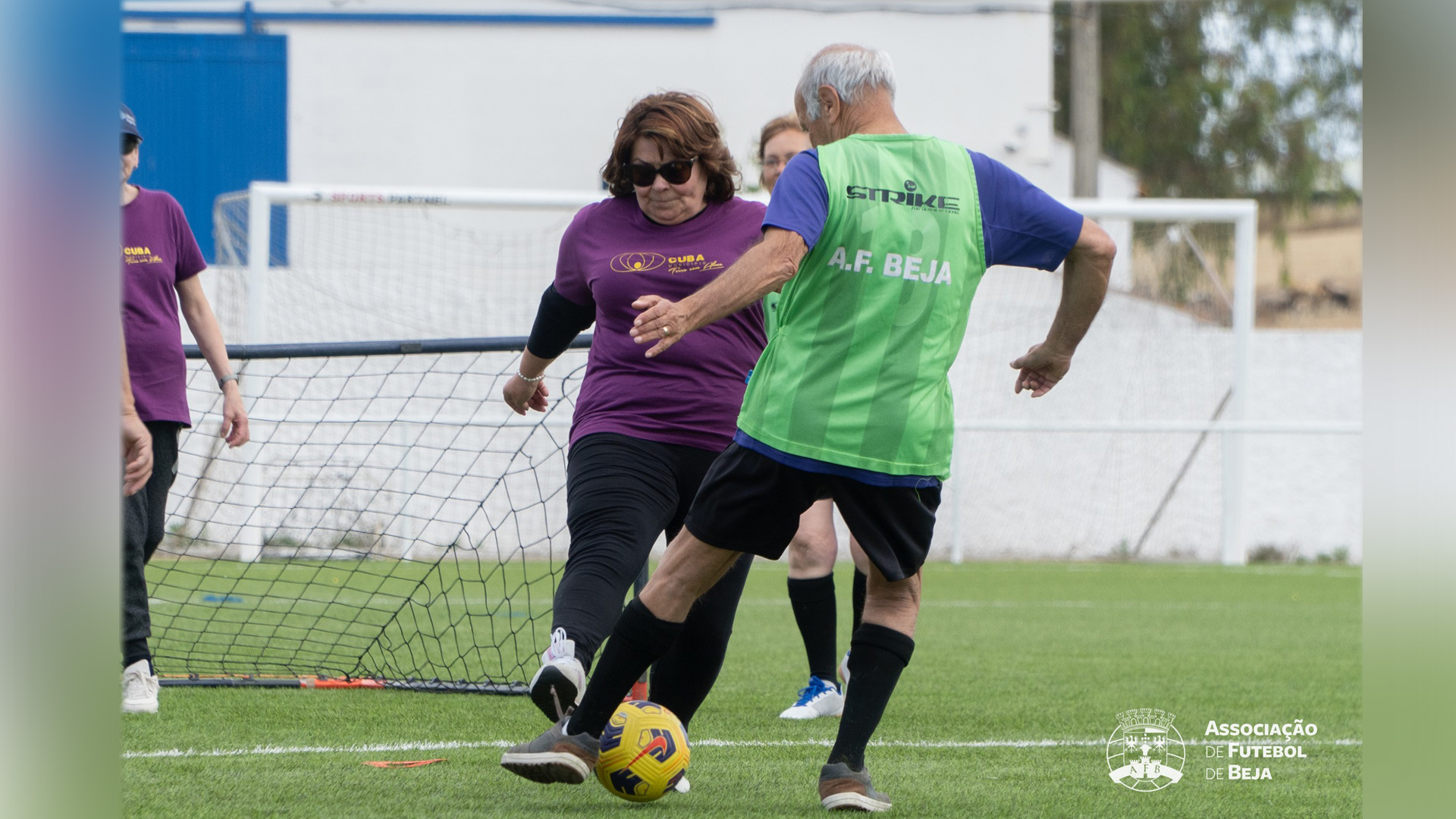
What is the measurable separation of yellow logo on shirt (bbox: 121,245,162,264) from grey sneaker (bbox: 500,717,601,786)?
2.33 m

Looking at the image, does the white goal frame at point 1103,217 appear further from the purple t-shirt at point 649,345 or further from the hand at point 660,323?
the hand at point 660,323

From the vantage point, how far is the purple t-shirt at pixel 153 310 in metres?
4.70

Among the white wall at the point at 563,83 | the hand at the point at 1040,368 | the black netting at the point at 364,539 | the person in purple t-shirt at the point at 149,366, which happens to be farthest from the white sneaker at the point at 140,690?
the white wall at the point at 563,83

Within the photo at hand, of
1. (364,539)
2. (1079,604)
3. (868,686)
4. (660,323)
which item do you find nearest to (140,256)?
(660,323)

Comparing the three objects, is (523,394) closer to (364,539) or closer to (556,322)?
(556,322)


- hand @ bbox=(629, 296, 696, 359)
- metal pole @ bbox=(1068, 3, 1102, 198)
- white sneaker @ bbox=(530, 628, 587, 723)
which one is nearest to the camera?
hand @ bbox=(629, 296, 696, 359)

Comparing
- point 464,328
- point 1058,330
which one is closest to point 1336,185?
point 464,328

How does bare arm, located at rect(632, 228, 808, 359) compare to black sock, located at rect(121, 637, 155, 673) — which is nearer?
bare arm, located at rect(632, 228, 808, 359)

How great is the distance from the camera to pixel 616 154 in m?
3.81

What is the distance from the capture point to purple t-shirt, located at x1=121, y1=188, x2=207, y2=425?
185 inches

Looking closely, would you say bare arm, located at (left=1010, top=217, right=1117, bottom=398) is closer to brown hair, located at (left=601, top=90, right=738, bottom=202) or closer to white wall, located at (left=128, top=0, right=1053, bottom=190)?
brown hair, located at (left=601, top=90, right=738, bottom=202)

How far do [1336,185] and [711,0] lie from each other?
700 inches

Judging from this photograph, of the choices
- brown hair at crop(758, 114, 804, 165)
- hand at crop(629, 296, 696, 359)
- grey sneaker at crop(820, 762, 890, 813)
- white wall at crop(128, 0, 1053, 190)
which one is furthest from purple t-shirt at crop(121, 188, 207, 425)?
white wall at crop(128, 0, 1053, 190)
